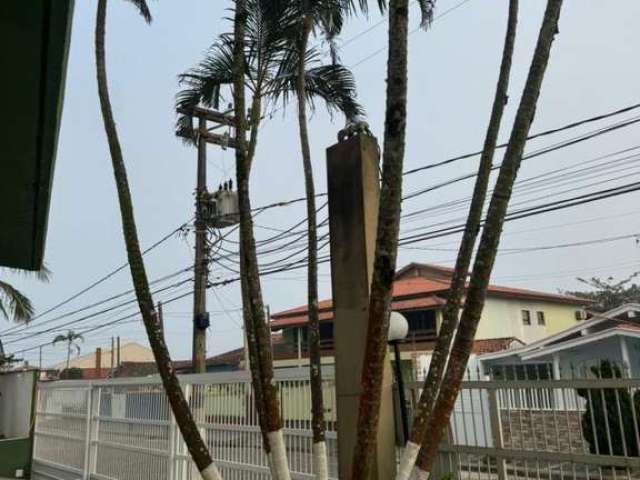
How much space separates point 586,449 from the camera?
11.7 ft

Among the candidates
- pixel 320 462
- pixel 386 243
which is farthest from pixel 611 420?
pixel 386 243

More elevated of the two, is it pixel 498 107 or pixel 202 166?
pixel 202 166

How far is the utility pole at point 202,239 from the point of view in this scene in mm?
11664

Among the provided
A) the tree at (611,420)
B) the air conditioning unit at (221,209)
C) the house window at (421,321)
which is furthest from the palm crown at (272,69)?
the house window at (421,321)

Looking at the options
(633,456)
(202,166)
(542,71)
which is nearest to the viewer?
(542,71)

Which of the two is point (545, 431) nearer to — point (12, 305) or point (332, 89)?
point (332, 89)

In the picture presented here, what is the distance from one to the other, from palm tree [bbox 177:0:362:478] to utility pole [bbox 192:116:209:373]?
580 centimetres

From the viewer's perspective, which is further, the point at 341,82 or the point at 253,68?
the point at 341,82

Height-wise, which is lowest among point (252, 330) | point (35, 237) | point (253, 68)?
point (252, 330)

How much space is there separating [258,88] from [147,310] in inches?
77.7

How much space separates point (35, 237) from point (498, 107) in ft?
13.6

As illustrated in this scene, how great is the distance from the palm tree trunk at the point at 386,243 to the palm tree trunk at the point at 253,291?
573 mm

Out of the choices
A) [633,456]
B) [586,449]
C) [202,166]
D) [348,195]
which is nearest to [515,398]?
[586,449]

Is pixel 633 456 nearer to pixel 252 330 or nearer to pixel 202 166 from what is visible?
pixel 252 330
